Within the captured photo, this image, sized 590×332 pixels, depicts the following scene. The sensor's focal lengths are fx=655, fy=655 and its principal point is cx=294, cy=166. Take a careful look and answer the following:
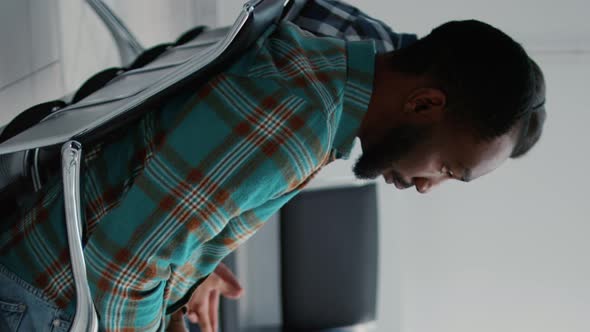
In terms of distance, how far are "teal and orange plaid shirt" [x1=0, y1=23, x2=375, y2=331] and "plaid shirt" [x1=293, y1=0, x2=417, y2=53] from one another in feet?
1.01

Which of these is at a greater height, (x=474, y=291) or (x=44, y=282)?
(x=44, y=282)

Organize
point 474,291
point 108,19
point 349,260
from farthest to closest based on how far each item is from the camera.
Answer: point 474,291 → point 349,260 → point 108,19

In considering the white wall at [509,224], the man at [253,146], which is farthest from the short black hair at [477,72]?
the white wall at [509,224]

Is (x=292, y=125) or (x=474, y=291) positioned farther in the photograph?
(x=474, y=291)

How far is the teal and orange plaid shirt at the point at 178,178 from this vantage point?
0.77 metres

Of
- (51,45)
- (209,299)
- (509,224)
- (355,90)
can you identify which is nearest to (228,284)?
(209,299)

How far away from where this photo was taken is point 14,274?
2.63ft

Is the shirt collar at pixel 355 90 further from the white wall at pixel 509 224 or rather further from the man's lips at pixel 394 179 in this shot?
the white wall at pixel 509 224

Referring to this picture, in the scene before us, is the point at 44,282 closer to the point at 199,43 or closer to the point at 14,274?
the point at 14,274

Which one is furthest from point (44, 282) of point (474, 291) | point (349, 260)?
point (474, 291)

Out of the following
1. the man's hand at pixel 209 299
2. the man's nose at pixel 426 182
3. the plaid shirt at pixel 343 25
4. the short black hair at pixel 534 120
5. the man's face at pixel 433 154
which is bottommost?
the man's hand at pixel 209 299

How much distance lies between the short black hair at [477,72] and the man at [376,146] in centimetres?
5

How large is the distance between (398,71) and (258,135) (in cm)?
25

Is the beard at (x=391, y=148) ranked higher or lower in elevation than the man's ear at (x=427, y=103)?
lower
